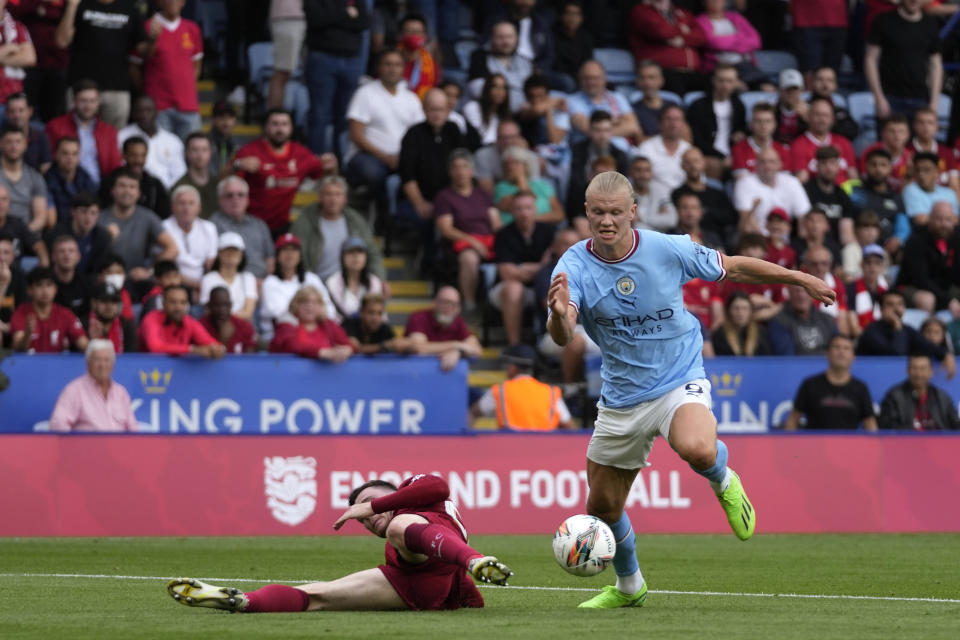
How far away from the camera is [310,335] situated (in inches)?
651

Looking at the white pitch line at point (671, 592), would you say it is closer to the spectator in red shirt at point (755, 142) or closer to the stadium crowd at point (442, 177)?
the stadium crowd at point (442, 177)

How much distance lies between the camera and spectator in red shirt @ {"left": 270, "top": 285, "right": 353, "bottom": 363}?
1633cm

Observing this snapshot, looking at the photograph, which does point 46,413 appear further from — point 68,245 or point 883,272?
point 883,272

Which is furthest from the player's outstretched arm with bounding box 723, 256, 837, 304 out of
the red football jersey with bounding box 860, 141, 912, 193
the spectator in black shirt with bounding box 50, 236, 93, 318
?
the red football jersey with bounding box 860, 141, 912, 193

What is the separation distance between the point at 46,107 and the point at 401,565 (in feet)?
39.4

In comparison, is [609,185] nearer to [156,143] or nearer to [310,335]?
[310,335]

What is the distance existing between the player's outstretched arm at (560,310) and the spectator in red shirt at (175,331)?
8220mm

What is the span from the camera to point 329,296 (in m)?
17.5

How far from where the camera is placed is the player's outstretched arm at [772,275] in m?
8.43

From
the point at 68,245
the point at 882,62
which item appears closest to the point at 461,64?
the point at 882,62

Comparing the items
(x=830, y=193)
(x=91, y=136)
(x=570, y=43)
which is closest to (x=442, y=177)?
(x=570, y=43)

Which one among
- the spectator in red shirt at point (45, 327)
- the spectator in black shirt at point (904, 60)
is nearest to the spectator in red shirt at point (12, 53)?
the spectator in red shirt at point (45, 327)

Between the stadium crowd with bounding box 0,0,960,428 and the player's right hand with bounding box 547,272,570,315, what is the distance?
808 centimetres

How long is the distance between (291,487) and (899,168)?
9.74 metres
